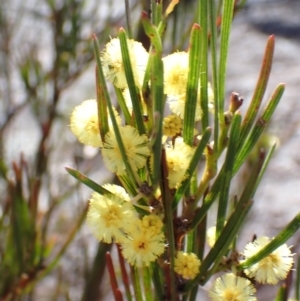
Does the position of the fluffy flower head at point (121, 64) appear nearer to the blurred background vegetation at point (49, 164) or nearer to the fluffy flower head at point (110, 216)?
the fluffy flower head at point (110, 216)

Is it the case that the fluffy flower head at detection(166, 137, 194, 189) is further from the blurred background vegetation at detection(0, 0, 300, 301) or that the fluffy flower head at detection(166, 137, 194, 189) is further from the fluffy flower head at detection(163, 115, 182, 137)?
the blurred background vegetation at detection(0, 0, 300, 301)

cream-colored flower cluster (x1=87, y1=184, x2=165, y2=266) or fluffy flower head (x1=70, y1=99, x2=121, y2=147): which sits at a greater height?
fluffy flower head (x1=70, y1=99, x2=121, y2=147)

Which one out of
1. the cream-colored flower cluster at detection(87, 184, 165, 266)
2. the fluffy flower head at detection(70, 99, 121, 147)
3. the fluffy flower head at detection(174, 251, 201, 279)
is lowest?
the fluffy flower head at detection(174, 251, 201, 279)

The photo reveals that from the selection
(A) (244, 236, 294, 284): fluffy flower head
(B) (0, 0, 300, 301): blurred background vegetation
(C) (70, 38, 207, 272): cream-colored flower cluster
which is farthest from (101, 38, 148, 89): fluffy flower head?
(B) (0, 0, 300, 301): blurred background vegetation

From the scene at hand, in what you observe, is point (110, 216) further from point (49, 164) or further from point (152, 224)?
point (49, 164)

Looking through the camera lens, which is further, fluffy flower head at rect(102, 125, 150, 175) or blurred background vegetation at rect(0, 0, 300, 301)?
blurred background vegetation at rect(0, 0, 300, 301)

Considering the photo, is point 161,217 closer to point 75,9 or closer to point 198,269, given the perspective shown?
point 198,269
